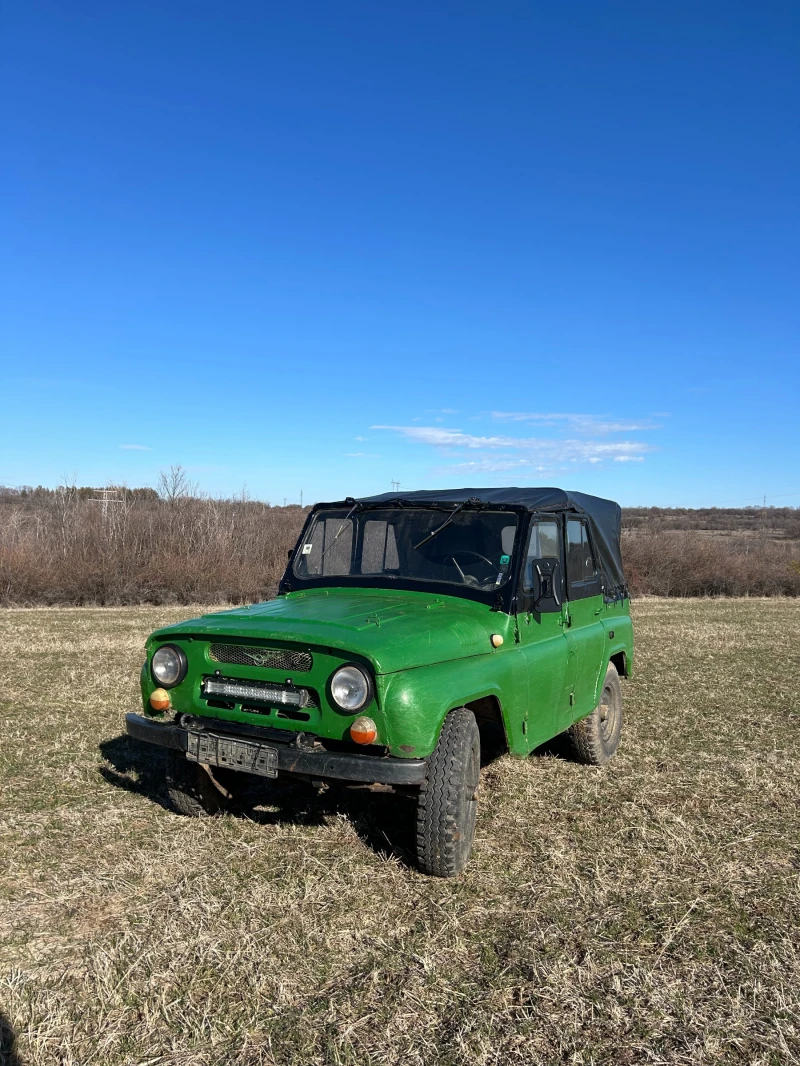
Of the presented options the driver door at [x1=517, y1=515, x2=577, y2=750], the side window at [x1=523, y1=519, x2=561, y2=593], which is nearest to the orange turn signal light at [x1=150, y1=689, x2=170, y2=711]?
the driver door at [x1=517, y1=515, x2=577, y2=750]

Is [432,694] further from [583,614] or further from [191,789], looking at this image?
[583,614]

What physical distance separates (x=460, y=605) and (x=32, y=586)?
78.2ft

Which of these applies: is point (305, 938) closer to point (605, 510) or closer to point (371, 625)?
point (371, 625)

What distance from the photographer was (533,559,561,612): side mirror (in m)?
5.26

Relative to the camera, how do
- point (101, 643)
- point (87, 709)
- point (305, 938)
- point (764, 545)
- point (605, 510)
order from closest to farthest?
point (305, 938), point (605, 510), point (87, 709), point (101, 643), point (764, 545)

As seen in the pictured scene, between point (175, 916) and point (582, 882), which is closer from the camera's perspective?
point (175, 916)

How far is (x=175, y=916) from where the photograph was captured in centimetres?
397

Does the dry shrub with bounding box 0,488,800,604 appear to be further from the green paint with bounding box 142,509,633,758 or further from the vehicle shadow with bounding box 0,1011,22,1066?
the vehicle shadow with bounding box 0,1011,22,1066

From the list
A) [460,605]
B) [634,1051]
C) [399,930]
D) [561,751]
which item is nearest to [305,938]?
[399,930]

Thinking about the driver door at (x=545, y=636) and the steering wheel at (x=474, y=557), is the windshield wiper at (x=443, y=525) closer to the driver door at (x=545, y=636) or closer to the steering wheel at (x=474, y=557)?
the steering wheel at (x=474, y=557)

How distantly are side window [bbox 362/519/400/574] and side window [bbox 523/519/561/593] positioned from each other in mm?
927

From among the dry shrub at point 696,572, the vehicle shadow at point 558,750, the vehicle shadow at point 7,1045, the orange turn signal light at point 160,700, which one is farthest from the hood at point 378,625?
the dry shrub at point 696,572

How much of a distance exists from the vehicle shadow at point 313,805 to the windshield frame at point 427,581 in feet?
4.44

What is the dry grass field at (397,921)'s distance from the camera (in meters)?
3.11
